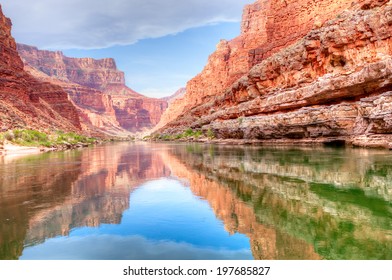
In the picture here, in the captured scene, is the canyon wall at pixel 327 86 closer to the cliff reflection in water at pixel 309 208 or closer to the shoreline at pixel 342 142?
the shoreline at pixel 342 142

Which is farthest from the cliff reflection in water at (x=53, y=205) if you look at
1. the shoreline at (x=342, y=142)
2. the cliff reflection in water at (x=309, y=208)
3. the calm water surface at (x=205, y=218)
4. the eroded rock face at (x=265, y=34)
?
the eroded rock face at (x=265, y=34)

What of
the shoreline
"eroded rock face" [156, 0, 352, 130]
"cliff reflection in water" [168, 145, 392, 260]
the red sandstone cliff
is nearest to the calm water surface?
"cliff reflection in water" [168, 145, 392, 260]

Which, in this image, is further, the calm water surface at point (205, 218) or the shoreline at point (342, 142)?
the shoreline at point (342, 142)

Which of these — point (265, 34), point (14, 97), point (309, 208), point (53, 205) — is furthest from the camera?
point (265, 34)

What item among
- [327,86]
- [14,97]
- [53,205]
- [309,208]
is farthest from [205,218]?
[14,97]

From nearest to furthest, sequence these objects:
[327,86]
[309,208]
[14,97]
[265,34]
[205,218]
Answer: [205,218], [309,208], [327,86], [14,97], [265,34]

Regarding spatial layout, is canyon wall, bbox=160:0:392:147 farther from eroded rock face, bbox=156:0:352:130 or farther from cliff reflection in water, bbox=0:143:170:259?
cliff reflection in water, bbox=0:143:170:259

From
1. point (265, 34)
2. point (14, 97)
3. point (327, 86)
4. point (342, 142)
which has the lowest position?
point (342, 142)

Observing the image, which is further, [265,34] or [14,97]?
[265,34]

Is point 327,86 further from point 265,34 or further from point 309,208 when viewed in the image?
point 265,34

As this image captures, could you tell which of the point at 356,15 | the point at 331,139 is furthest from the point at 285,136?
the point at 356,15
